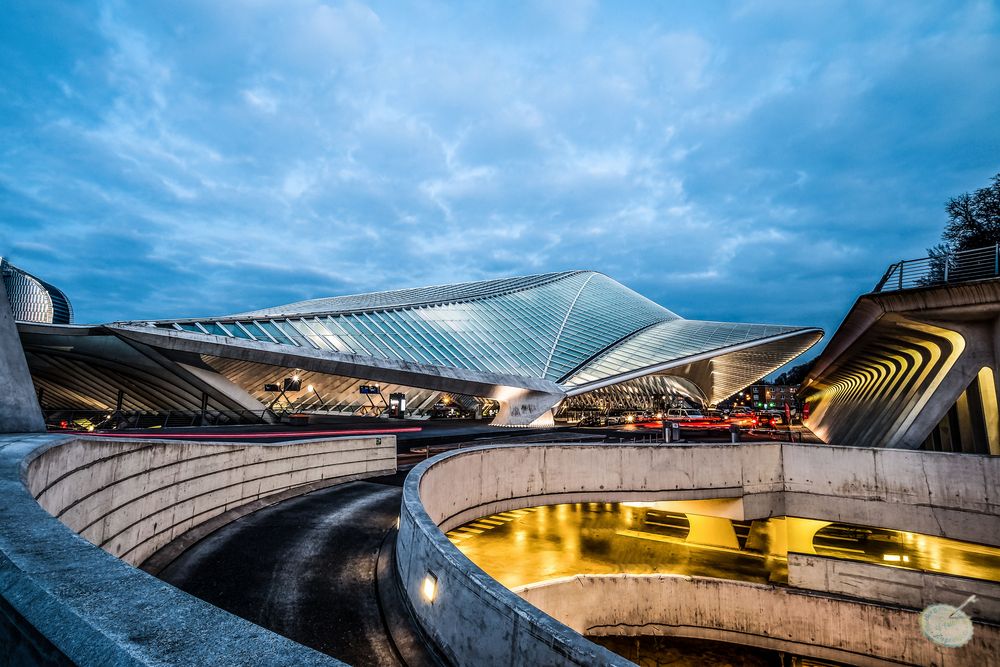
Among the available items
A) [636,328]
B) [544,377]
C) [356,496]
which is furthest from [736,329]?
[356,496]

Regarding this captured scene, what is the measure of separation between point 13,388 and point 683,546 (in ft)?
61.1

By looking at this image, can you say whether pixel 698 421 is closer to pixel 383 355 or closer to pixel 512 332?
pixel 512 332

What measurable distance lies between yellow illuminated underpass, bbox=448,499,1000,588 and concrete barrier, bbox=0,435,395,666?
778cm

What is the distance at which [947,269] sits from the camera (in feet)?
43.0

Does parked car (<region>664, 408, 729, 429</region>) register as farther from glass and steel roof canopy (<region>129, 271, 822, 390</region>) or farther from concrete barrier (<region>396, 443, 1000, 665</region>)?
concrete barrier (<region>396, 443, 1000, 665</region>)

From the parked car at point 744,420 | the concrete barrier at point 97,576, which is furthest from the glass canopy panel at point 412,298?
the concrete barrier at point 97,576

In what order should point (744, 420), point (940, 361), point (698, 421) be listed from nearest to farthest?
point (940, 361)
point (698, 421)
point (744, 420)

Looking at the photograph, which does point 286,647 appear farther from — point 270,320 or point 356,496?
point 270,320

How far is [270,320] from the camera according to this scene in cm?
2611

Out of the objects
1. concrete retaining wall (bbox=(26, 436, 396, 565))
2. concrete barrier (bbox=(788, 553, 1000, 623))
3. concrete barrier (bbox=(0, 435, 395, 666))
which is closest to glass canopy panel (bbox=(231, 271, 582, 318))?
concrete retaining wall (bbox=(26, 436, 396, 565))

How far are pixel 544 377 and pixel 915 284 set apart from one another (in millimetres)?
22560

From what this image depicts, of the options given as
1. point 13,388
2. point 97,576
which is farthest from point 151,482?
point 97,576

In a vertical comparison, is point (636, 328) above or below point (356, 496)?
above

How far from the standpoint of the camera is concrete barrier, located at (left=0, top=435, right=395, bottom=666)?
1.71 m
